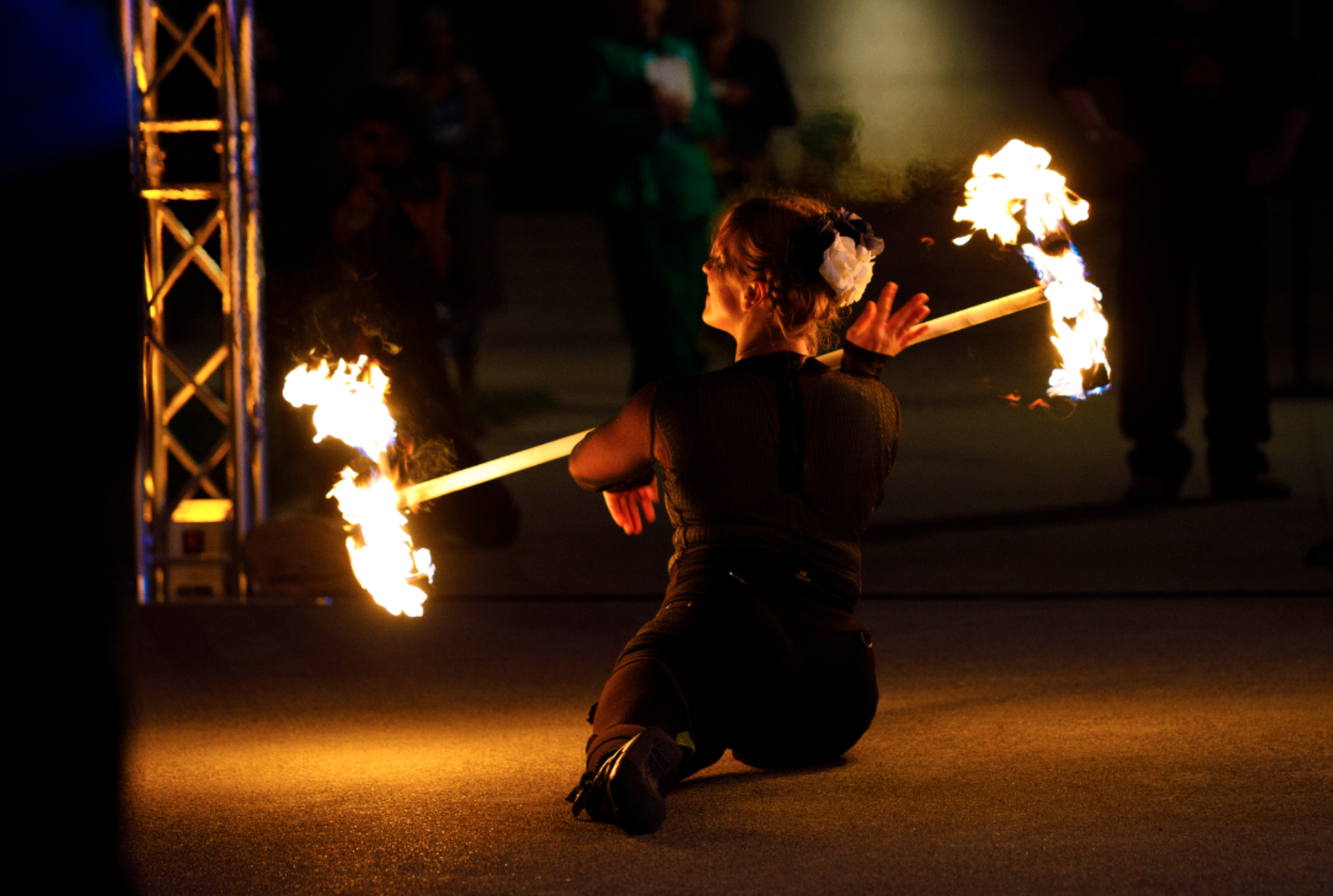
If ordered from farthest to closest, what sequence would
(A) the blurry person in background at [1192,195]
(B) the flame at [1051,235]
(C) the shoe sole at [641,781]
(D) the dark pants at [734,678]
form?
(A) the blurry person in background at [1192,195] → (B) the flame at [1051,235] → (D) the dark pants at [734,678] → (C) the shoe sole at [641,781]

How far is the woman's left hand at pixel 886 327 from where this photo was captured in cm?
416

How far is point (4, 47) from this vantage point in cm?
259

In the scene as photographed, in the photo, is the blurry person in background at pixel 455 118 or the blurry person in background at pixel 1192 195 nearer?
the blurry person in background at pixel 1192 195

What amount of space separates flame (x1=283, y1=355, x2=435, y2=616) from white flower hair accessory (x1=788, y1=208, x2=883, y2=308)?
115 cm

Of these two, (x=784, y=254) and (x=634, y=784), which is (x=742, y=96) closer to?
(x=784, y=254)

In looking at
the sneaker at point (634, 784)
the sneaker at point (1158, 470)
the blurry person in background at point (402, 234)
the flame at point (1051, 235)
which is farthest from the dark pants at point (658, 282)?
the sneaker at point (634, 784)

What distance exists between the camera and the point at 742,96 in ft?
37.3

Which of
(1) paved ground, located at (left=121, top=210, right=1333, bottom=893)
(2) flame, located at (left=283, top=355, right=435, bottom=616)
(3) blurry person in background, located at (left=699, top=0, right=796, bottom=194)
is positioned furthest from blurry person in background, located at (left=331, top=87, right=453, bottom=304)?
(3) blurry person in background, located at (left=699, top=0, right=796, bottom=194)

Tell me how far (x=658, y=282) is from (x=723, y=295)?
18.9 feet

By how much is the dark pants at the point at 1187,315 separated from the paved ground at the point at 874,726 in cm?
37

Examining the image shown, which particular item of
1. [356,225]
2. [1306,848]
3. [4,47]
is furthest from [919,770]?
[356,225]

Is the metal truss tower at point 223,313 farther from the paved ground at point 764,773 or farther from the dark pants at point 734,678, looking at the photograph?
the dark pants at point 734,678

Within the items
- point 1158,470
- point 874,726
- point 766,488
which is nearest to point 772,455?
point 766,488

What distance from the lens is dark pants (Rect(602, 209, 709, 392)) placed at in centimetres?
975
